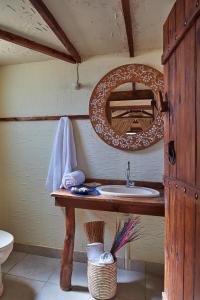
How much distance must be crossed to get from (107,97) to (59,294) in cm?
177

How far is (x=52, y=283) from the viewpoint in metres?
1.97

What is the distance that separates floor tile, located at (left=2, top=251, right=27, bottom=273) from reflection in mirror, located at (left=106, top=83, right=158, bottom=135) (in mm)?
1710

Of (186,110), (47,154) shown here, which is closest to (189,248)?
(186,110)

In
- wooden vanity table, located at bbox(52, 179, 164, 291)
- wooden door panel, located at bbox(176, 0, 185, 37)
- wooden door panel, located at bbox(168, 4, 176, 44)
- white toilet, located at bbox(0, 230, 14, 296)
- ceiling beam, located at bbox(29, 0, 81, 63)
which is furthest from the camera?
white toilet, located at bbox(0, 230, 14, 296)

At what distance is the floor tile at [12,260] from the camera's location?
7.20 ft

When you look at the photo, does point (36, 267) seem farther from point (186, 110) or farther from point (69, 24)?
point (69, 24)

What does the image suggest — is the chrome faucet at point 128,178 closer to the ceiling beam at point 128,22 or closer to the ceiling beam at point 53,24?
the ceiling beam at point 128,22

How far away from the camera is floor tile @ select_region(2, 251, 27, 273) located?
2.19 m

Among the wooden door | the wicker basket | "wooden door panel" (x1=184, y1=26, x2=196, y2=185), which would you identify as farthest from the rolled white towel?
"wooden door panel" (x1=184, y1=26, x2=196, y2=185)

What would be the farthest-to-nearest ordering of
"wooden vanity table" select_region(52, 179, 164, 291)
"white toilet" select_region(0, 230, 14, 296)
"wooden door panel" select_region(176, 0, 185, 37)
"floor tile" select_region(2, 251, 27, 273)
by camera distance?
1. "floor tile" select_region(2, 251, 27, 273)
2. "white toilet" select_region(0, 230, 14, 296)
3. "wooden vanity table" select_region(52, 179, 164, 291)
4. "wooden door panel" select_region(176, 0, 185, 37)

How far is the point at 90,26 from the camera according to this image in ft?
5.31

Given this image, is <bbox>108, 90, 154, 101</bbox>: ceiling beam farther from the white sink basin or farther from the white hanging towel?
the white sink basin

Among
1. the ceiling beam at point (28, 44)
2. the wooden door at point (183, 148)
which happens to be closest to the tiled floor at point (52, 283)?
the wooden door at point (183, 148)

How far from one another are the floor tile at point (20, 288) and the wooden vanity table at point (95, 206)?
0.24m
